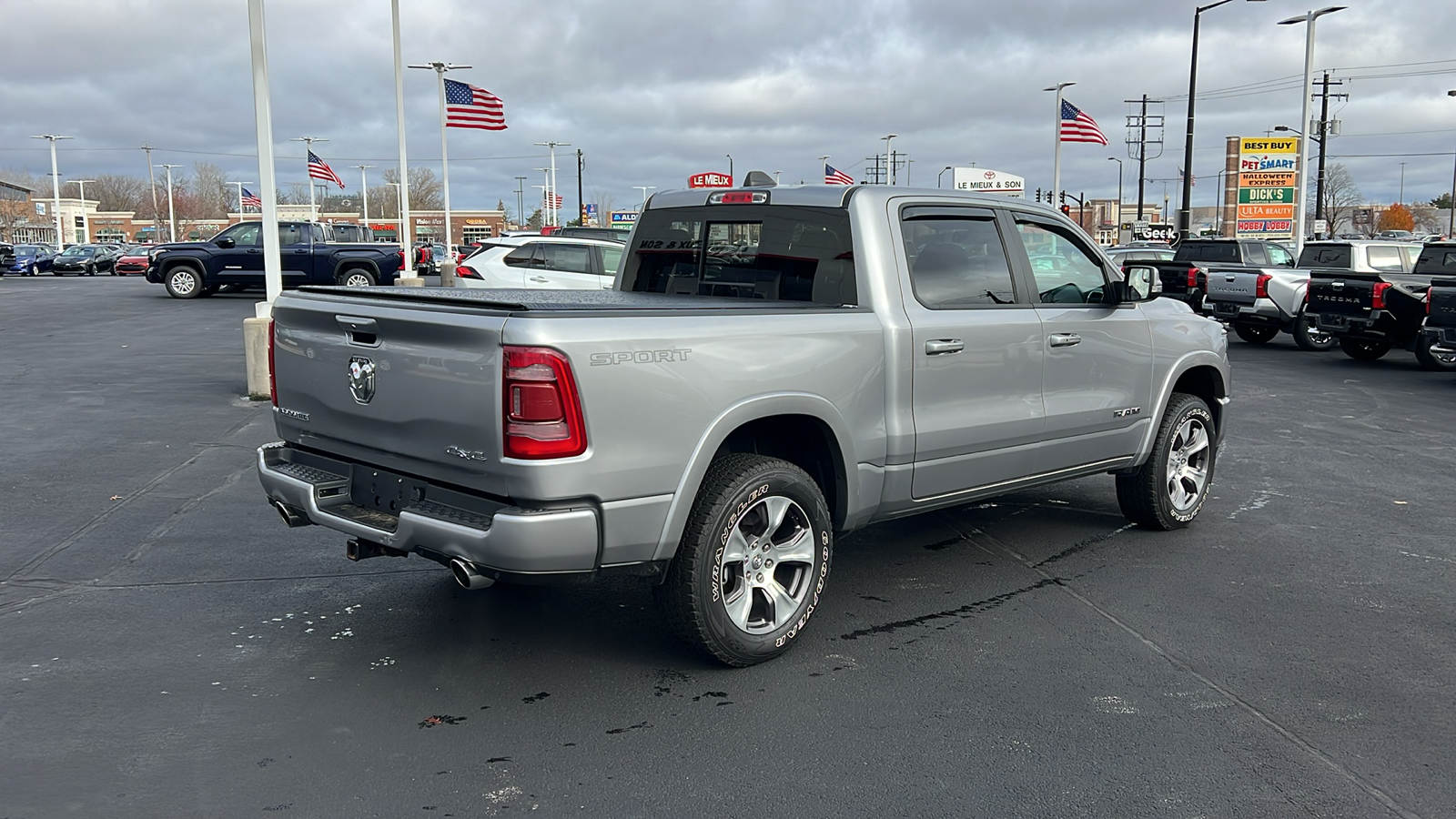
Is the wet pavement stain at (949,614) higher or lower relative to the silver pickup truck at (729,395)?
lower

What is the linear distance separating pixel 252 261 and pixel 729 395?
2650 cm

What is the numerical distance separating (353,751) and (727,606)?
→ 146cm

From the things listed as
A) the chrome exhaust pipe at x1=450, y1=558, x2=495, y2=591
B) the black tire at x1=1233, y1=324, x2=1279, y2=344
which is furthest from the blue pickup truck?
the chrome exhaust pipe at x1=450, y1=558, x2=495, y2=591

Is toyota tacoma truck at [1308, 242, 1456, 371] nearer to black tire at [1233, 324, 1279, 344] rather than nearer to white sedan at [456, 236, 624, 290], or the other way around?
black tire at [1233, 324, 1279, 344]

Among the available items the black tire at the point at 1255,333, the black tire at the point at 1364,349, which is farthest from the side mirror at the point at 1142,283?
the black tire at the point at 1255,333

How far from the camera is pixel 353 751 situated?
148 inches

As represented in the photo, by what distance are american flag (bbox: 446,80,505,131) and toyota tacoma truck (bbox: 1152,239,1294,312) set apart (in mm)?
16532

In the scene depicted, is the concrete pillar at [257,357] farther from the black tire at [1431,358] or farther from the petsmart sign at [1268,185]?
the petsmart sign at [1268,185]

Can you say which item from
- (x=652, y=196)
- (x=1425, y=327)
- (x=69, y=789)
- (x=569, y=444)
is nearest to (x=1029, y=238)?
(x=652, y=196)

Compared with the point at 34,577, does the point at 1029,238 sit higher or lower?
higher

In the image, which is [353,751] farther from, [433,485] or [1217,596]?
[1217,596]

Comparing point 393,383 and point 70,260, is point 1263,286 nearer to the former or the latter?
point 393,383

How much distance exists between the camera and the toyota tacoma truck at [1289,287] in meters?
17.6

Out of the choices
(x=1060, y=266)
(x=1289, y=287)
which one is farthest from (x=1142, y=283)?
(x=1289, y=287)
